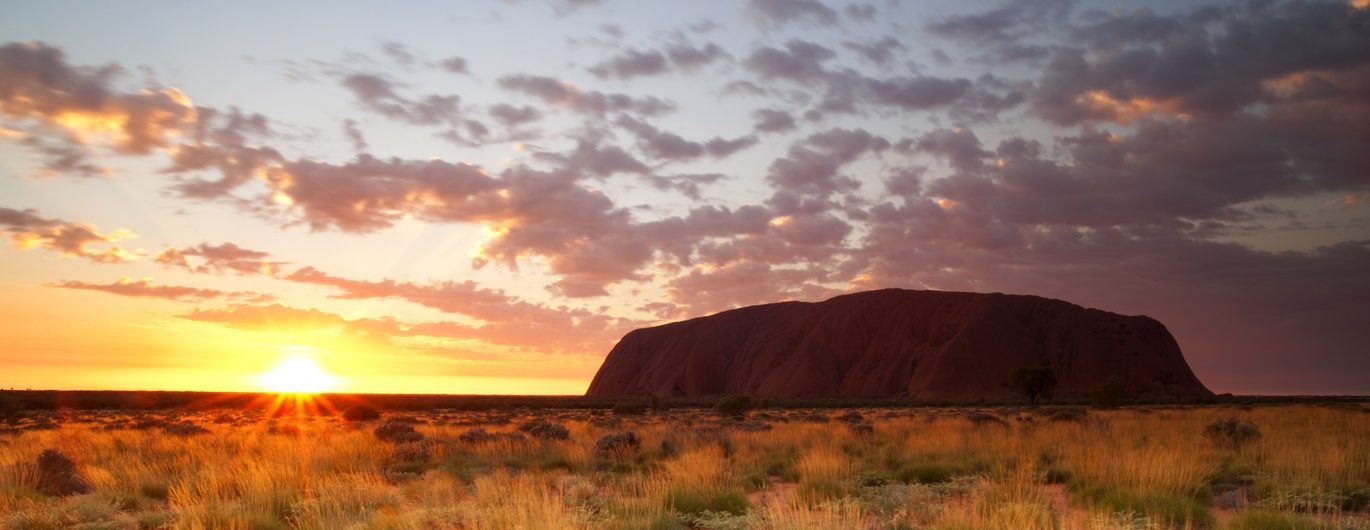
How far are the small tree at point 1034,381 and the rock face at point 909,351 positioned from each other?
3173 centimetres

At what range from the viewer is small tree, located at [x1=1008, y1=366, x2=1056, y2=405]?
2501 inches

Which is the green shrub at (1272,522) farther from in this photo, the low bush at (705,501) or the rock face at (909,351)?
the rock face at (909,351)

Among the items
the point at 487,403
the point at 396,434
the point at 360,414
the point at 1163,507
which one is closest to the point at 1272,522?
the point at 1163,507

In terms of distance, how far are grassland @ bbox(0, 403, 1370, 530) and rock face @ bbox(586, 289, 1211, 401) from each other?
84.7 m

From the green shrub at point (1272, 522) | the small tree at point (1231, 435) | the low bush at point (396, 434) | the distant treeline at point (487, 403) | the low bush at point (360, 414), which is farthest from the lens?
the distant treeline at point (487, 403)

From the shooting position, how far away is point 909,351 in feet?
377

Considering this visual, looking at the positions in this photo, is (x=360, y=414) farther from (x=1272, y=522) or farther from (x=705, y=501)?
(x=1272, y=522)

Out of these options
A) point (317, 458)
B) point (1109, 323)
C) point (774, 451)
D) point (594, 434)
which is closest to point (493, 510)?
point (317, 458)

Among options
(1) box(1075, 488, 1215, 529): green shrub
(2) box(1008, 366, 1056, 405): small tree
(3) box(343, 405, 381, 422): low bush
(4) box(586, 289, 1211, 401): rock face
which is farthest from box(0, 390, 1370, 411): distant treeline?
(1) box(1075, 488, 1215, 529): green shrub

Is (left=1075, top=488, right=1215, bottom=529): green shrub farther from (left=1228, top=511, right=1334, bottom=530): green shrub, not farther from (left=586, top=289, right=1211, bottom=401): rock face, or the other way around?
(left=586, top=289, right=1211, bottom=401): rock face

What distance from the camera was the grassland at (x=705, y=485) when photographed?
879cm

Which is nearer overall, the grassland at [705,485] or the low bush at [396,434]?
the grassland at [705,485]

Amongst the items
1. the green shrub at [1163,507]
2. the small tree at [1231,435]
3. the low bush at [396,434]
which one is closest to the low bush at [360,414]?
the low bush at [396,434]

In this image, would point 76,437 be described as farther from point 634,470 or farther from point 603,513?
point 603,513
